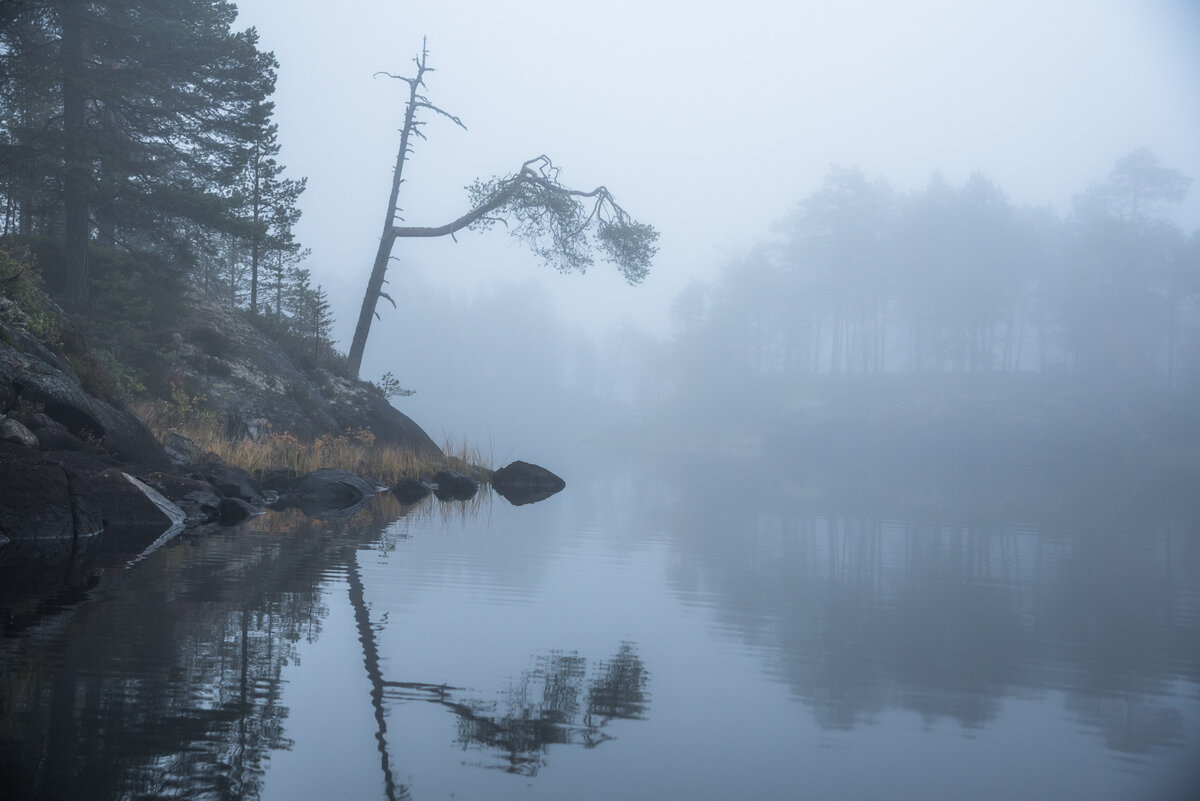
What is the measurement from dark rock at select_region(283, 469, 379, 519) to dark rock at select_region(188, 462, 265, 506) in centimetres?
72

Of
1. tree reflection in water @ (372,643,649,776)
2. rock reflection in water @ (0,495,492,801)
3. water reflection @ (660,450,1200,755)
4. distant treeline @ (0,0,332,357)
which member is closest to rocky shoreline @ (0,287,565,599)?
rock reflection in water @ (0,495,492,801)

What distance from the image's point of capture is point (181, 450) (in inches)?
572

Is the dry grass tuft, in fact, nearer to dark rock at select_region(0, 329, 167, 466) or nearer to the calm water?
dark rock at select_region(0, 329, 167, 466)

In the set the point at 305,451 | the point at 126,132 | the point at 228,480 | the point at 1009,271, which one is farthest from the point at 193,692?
the point at 1009,271

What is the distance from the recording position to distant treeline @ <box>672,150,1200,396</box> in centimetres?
5494

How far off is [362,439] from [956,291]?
45.2 meters

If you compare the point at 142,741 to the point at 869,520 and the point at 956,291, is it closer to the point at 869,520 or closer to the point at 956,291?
the point at 869,520

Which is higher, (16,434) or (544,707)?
(16,434)

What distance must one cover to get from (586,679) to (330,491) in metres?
11.5

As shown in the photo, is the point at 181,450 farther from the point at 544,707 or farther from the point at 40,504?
the point at 544,707

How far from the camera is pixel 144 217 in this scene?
1934cm

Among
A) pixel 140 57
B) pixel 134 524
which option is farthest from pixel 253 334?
pixel 134 524

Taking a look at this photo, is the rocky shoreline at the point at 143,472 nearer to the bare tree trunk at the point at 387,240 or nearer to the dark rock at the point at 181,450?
the dark rock at the point at 181,450

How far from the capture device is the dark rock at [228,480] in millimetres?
13125
